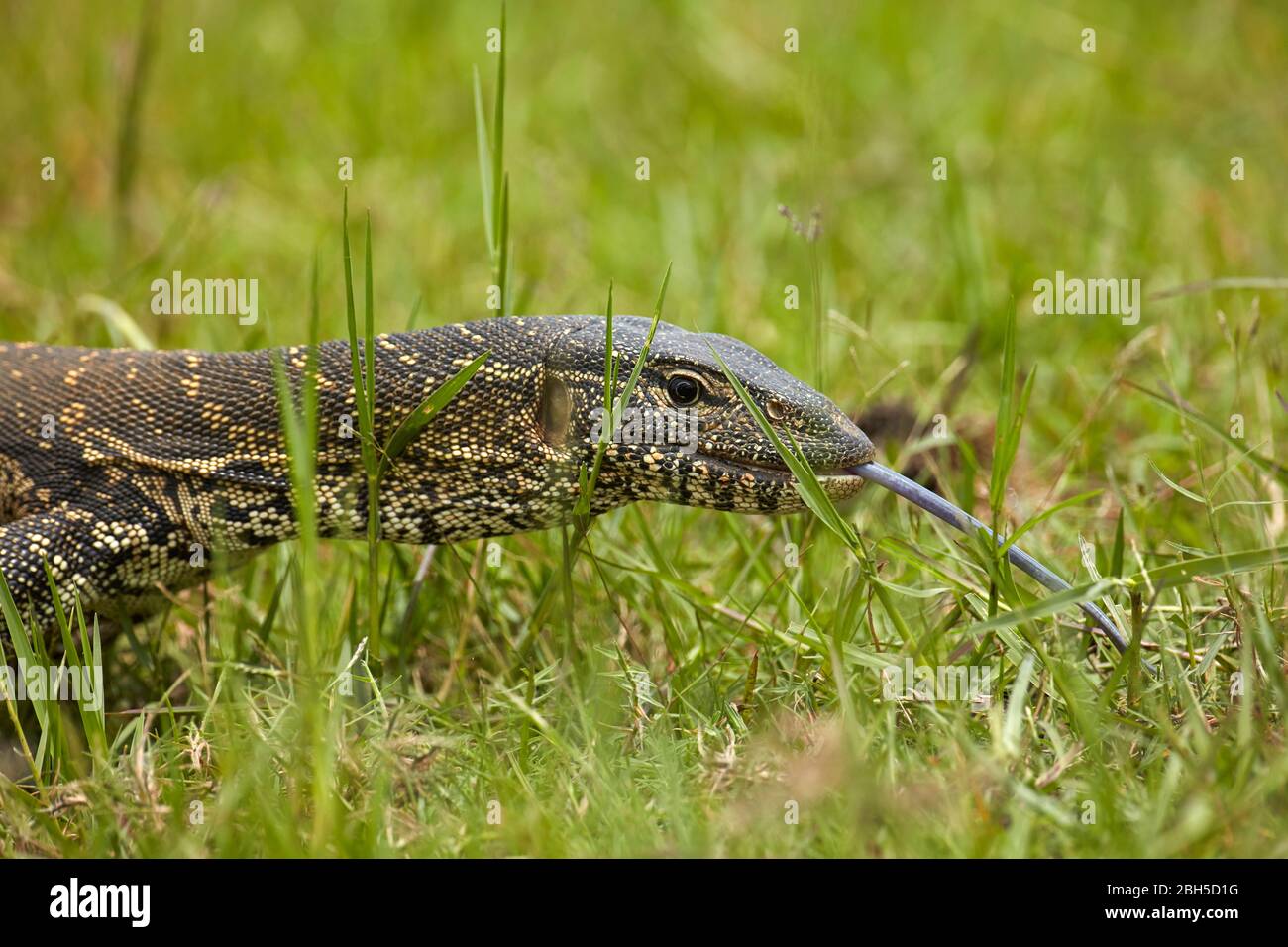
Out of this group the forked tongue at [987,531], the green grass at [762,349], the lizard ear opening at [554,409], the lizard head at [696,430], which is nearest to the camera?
the green grass at [762,349]

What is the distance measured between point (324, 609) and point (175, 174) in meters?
6.05

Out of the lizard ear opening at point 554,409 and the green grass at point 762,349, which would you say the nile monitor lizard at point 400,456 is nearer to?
the lizard ear opening at point 554,409

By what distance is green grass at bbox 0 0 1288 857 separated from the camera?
13.3ft

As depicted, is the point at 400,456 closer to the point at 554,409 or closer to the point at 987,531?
the point at 554,409

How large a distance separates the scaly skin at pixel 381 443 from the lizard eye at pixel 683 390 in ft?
0.06

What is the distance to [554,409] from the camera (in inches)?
189

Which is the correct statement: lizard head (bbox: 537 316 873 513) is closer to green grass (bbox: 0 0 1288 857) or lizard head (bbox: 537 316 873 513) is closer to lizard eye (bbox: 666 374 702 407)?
A: lizard eye (bbox: 666 374 702 407)

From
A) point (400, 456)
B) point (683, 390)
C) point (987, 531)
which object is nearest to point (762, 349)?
point (683, 390)

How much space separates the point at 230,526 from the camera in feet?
16.0

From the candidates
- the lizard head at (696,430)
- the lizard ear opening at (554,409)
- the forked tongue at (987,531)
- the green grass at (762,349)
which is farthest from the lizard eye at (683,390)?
the forked tongue at (987,531)

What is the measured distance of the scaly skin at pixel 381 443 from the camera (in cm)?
466

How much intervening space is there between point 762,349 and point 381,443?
123 inches

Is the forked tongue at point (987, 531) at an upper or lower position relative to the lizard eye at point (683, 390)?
lower

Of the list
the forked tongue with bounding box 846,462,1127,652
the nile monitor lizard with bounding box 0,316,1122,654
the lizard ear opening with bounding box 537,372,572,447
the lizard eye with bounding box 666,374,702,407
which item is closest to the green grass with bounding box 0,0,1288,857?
the forked tongue with bounding box 846,462,1127,652
